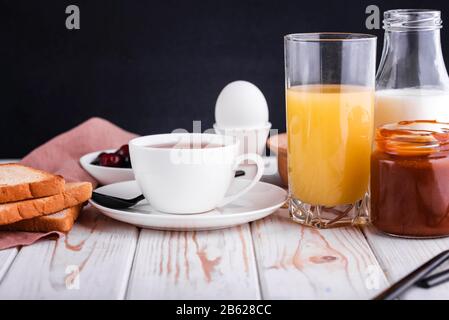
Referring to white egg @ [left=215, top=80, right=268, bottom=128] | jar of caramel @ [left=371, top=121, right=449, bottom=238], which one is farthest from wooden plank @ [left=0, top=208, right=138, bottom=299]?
white egg @ [left=215, top=80, right=268, bottom=128]

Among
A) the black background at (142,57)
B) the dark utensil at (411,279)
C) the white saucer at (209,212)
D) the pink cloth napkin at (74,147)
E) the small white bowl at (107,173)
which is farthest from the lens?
the black background at (142,57)

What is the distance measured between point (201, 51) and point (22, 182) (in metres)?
1.43

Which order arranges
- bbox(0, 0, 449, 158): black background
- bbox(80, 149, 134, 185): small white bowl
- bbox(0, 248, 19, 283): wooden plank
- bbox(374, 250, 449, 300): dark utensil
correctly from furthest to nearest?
bbox(0, 0, 449, 158): black background < bbox(80, 149, 134, 185): small white bowl < bbox(0, 248, 19, 283): wooden plank < bbox(374, 250, 449, 300): dark utensil

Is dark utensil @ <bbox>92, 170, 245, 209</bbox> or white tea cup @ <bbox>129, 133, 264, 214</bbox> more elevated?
white tea cup @ <bbox>129, 133, 264, 214</bbox>

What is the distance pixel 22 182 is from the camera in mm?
1291

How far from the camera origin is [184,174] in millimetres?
1250

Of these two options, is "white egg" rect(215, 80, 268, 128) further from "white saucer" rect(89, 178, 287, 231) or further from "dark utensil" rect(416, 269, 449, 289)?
"dark utensil" rect(416, 269, 449, 289)

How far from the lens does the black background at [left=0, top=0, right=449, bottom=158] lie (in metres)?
2.56

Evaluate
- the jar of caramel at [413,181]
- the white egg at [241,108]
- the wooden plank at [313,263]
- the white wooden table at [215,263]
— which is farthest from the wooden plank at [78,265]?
the white egg at [241,108]

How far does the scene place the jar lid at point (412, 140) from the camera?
1.18 metres

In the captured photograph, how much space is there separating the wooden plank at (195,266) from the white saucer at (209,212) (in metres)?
0.02

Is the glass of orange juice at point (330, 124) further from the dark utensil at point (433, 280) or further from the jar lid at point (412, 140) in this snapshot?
the dark utensil at point (433, 280)

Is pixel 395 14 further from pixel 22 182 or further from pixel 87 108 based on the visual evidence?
pixel 87 108
